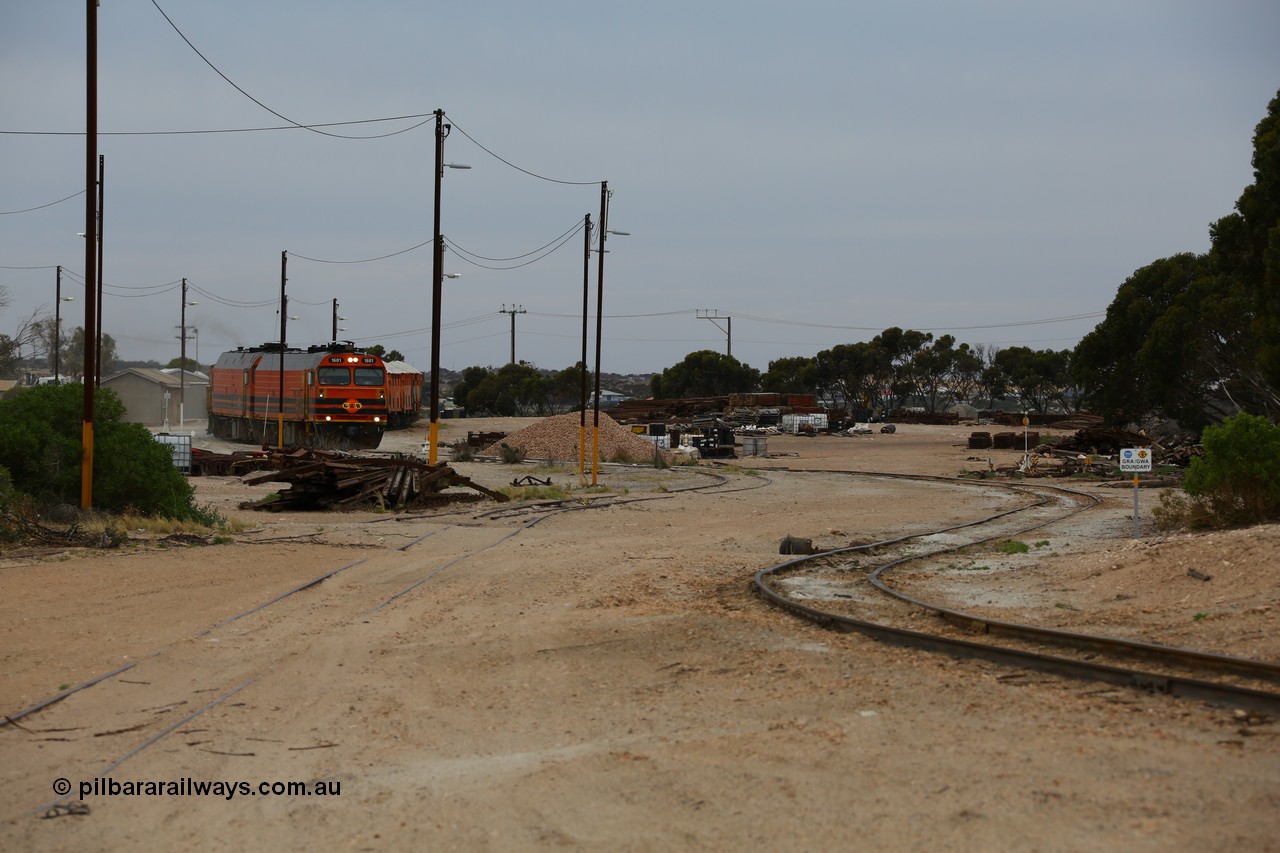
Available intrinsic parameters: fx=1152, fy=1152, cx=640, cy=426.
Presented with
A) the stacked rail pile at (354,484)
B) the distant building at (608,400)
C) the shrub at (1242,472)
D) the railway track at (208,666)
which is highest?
the distant building at (608,400)

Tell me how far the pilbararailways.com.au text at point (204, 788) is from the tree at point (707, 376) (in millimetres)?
105041

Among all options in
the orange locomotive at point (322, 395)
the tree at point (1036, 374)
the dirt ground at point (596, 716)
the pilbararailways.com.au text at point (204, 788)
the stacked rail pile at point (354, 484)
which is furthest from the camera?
the tree at point (1036, 374)

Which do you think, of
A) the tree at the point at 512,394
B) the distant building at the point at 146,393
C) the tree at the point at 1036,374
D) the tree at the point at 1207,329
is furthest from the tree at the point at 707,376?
the tree at the point at 1207,329

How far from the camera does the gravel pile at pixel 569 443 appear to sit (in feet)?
154

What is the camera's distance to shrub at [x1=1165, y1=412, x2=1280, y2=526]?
1582 cm

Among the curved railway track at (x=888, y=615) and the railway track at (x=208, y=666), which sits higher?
the curved railway track at (x=888, y=615)

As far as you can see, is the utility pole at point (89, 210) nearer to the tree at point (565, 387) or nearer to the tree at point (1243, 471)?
the tree at point (1243, 471)

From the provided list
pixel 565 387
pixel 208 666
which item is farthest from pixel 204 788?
pixel 565 387

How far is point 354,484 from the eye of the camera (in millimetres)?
24844

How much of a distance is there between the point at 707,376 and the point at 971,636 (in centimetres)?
10222

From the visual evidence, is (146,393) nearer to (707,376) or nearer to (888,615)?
(707,376)

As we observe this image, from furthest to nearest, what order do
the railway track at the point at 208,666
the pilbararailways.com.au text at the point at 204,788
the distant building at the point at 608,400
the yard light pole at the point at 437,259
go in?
1. the distant building at the point at 608,400
2. the yard light pole at the point at 437,259
3. the railway track at the point at 208,666
4. the pilbararailways.com.au text at the point at 204,788

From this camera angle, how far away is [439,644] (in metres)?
10.2

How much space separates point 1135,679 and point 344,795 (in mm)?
5051
